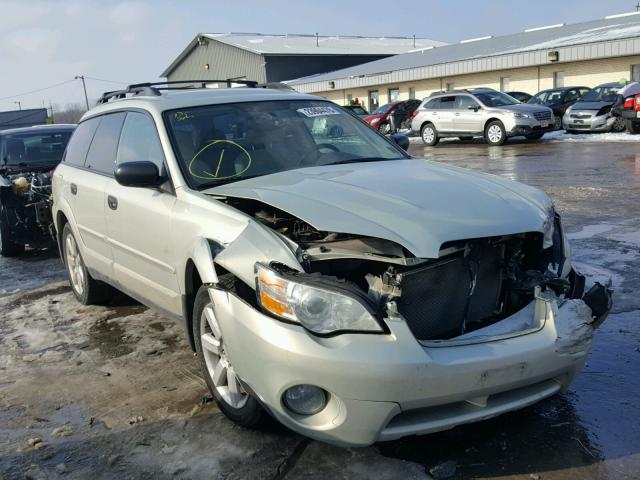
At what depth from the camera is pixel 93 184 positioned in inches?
200

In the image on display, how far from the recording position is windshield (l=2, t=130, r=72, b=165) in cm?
897

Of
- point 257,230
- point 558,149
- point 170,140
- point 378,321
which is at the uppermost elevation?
point 170,140

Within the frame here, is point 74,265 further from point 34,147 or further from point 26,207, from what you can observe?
point 34,147

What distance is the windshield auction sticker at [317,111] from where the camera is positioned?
4.71m

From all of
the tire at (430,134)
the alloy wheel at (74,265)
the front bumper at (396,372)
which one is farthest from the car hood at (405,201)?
the tire at (430,134)

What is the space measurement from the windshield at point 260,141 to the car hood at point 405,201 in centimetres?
22

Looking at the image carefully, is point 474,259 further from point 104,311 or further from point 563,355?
point 104,311

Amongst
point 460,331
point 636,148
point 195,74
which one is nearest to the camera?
point 460,331

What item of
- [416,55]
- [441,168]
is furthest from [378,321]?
[416,55]

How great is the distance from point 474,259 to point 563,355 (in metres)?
0.59

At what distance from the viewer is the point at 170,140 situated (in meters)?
4.15

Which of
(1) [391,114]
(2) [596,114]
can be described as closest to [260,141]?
(2) [596,114]

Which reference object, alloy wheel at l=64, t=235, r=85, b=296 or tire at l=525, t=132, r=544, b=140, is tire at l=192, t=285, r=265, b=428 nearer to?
alloy wheel at l=64, t=235, r=85, b=296

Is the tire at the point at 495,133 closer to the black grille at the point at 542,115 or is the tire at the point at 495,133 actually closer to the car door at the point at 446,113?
the black grille at the point at 542,115
